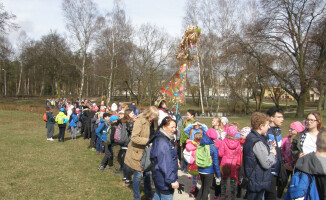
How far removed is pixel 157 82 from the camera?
37.2m

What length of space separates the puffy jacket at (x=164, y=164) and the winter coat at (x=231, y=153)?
1551 mm

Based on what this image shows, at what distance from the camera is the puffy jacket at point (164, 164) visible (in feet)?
10.7

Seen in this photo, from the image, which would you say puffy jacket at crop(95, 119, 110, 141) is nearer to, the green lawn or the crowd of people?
the green lawn

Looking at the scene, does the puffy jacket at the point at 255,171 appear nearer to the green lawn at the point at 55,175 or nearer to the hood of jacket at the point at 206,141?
the hood of jacket at the point at 206,141

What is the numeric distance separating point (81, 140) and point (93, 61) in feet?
86.2

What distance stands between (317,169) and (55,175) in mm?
5963

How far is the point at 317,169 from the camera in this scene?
2.71 meters

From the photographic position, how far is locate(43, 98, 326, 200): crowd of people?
331 cm

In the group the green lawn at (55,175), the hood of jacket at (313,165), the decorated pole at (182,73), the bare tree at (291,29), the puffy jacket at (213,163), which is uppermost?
the bare tree at (291,29)

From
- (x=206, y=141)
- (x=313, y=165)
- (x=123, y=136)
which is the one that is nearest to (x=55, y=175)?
(x=123, y=136)

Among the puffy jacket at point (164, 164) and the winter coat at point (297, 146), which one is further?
the winter coat at point (297, 146)

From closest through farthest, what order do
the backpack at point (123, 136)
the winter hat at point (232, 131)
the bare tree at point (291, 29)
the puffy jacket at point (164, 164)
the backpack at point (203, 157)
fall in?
the puffy jacket at point (164, 164)
the backpack at point (203, 157)
the winter hat at point (232, 131)
the backpack at point (123, 136)
the bare tree at point (291, 29)

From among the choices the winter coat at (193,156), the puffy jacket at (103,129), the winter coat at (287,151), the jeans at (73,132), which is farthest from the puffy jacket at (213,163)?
the jeans at (73,132)

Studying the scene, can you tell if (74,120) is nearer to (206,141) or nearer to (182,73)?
(182,73)
